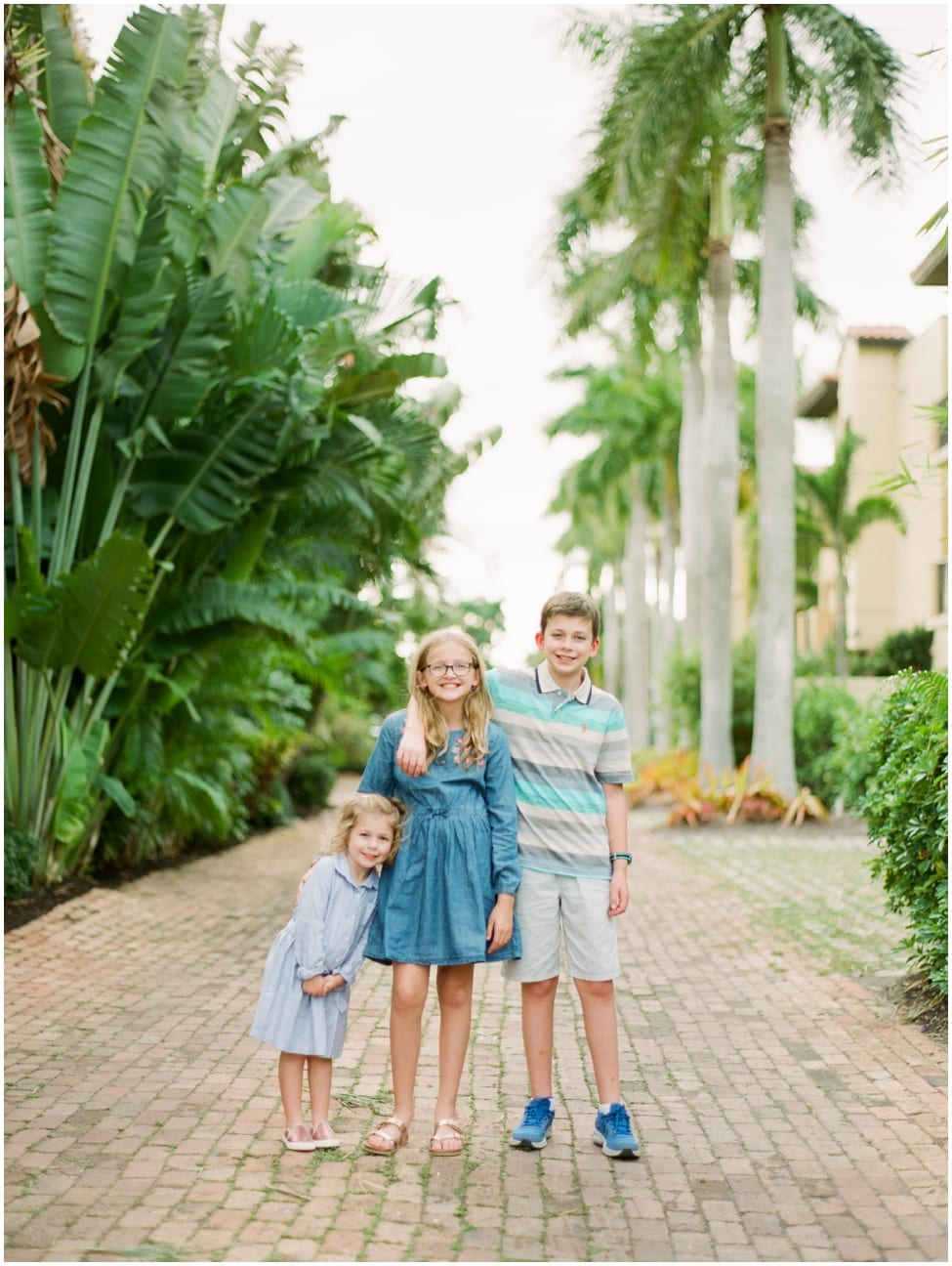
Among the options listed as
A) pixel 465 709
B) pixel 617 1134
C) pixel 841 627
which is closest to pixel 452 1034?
pixel 617 1134

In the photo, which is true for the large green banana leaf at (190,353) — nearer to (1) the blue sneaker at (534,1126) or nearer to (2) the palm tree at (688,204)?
(1) the blue sneaker at (534,1126)

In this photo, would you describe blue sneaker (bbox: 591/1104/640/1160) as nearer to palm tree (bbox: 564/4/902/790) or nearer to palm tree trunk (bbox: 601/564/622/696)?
palm tree (bbox: 564/4/902/790)

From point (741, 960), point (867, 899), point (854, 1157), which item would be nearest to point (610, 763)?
point (854, 1157)

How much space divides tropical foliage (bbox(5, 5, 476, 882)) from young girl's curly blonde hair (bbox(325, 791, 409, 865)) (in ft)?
15.2

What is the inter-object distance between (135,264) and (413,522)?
4428mm

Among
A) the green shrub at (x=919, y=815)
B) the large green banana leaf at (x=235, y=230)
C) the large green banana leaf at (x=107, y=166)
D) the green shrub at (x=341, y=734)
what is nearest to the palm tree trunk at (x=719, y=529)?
the green shrub at (x=341, y=734)

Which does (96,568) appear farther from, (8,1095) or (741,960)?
(741,960)

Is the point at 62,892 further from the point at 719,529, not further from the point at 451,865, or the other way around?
the point at 719,529

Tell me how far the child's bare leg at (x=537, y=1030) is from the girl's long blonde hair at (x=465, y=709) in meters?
0.90

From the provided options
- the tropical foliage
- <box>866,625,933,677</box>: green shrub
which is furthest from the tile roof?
the tropical foliage

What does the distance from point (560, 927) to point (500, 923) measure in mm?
332

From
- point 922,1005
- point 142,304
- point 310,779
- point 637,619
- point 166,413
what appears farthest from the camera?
point 637,619

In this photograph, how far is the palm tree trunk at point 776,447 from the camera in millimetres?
18422

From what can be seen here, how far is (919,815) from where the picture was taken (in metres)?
6.64
